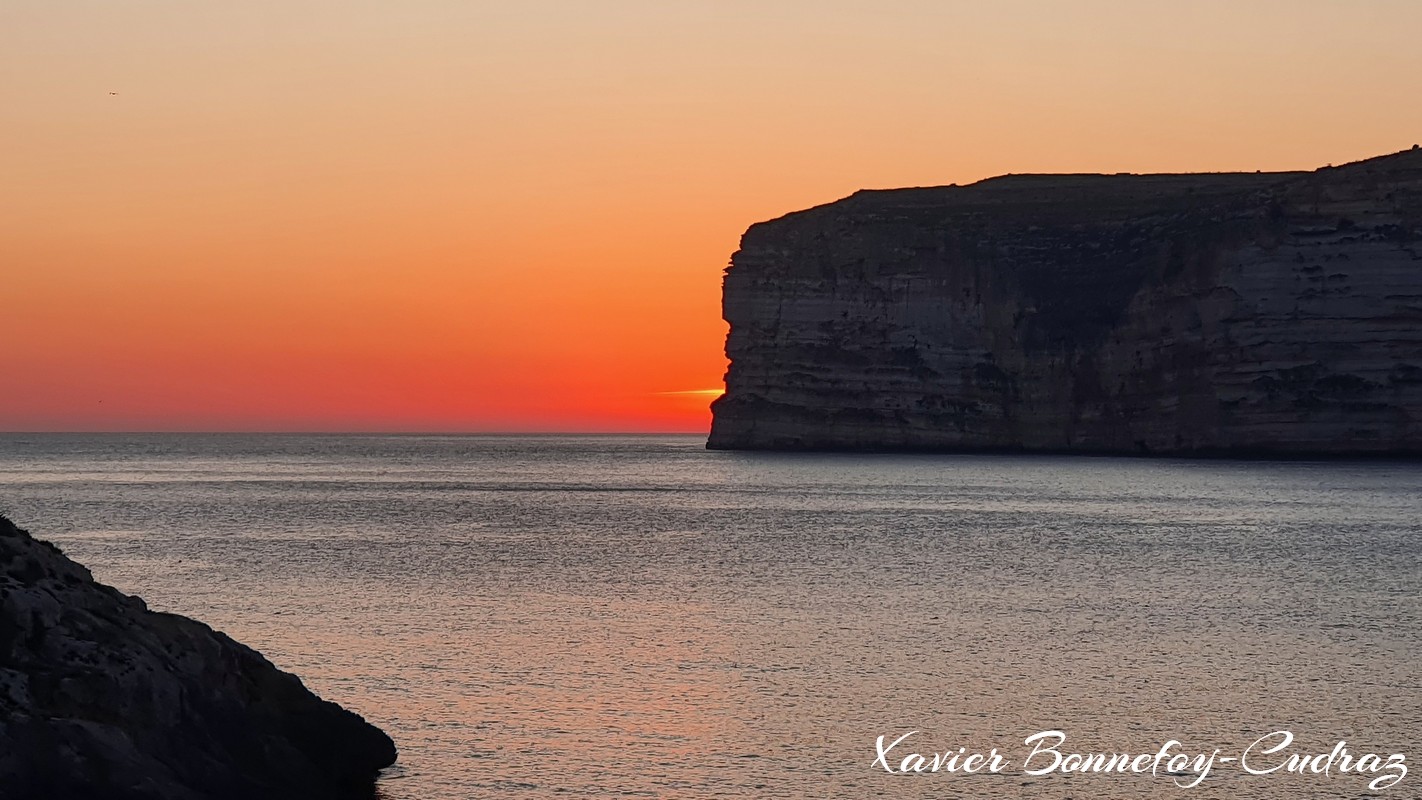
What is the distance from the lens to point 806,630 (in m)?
25.7

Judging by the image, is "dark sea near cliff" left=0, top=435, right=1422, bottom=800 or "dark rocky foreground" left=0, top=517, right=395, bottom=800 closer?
"dark rocky foreground" left=0, top=517, right=395, bottom=800

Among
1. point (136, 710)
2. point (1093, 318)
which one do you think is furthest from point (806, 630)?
point (1093, 318)

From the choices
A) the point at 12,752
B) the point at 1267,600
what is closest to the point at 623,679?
the point at 12,752

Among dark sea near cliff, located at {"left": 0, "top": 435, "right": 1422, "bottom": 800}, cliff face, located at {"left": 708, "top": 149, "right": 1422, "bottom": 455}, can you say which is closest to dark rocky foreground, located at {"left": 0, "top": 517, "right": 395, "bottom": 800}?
dark sea near cliff, located at {"left": 0, "top": 435, "right": 1422, "bottom": 800}

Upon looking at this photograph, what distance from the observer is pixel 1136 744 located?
1703 cm

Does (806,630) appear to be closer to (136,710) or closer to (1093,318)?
(136,710)

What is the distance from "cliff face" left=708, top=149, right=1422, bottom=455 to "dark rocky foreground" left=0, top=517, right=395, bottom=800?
89233 millimetres

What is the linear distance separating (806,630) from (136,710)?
559 inches

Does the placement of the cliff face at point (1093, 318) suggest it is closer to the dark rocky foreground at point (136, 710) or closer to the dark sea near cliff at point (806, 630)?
the dark sea near cliff at point (806, 630)

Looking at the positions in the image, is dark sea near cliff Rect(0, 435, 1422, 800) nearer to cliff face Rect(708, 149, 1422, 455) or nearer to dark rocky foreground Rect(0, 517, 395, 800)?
dark rocky foreground Rect(0, 517, 395, 800)

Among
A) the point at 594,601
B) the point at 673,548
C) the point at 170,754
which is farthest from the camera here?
the point at 673,548

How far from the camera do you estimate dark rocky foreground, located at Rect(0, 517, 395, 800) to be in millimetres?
12180

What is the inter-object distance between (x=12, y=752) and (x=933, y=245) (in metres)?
113

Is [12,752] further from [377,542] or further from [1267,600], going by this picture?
[377,542]
